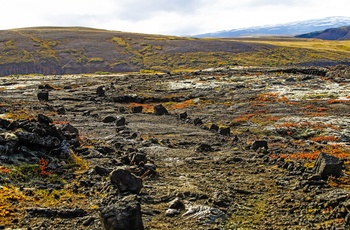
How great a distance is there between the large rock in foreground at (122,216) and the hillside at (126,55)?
108523 millimetres

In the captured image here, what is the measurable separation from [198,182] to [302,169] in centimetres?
543

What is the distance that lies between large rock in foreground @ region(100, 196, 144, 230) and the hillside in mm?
108523

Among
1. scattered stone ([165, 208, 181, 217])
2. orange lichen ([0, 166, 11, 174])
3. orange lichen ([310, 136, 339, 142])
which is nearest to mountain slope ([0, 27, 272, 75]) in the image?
orange lichen ([310, 136, 339, 142])

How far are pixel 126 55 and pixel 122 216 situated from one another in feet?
453

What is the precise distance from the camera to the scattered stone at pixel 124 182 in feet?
49.4

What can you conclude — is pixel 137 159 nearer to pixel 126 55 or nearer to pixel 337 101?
pixel 337 101

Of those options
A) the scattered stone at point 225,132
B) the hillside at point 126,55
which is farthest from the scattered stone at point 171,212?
the hillside at point 126,55

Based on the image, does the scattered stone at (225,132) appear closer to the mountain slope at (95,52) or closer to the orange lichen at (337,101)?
the orange lichen at (337,101)

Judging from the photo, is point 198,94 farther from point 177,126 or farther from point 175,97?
point 177,126

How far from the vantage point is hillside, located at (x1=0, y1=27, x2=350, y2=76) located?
12900cm

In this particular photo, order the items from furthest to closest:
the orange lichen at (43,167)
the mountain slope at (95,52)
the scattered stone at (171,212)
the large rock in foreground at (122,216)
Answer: the mountain slope at (95,52)
the orange lichen at (43,167)
the scattered stone at (171,212)
the large rock in foreground at (122,216)

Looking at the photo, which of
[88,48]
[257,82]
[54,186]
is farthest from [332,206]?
[88,48]

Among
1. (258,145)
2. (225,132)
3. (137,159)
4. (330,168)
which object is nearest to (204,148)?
(258,145)

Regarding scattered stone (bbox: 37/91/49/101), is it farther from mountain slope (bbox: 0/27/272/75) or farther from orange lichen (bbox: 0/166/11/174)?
mountain slope (bbox: 0/27/272/75)
